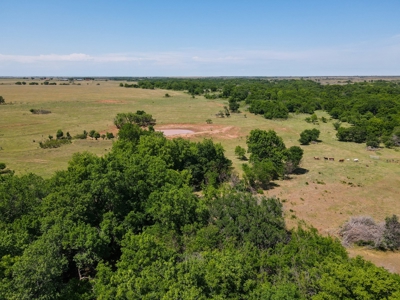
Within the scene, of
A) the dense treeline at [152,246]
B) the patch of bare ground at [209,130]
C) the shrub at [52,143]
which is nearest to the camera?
the dense treeline at [152,246]

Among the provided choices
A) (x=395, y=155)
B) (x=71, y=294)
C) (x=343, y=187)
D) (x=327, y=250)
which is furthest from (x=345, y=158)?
(x=71, y=294)

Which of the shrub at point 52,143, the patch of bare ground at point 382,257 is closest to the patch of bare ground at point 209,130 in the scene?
the shrub at point 52,143

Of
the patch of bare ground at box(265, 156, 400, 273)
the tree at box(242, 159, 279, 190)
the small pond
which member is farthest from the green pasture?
the small pond

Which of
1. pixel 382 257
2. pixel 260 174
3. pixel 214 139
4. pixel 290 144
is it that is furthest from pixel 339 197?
pixel 214 139

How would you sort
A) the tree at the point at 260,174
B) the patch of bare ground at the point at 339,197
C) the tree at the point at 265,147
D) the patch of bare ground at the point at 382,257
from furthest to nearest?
the tree at the point at 265,147 < the tree at the point at 260,174 < the patch of bare ground at the point at 339,197 < the patch of bare ground at the point at 382,257

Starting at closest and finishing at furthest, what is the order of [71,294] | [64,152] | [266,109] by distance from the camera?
[71,294] → [64,152] → [266,109]

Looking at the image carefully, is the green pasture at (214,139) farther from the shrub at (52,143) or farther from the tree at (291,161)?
the tree at (291,161)

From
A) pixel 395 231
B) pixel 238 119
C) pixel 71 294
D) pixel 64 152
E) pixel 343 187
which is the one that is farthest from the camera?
pixel 238 119

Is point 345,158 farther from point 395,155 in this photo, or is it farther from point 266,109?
point 266,109
